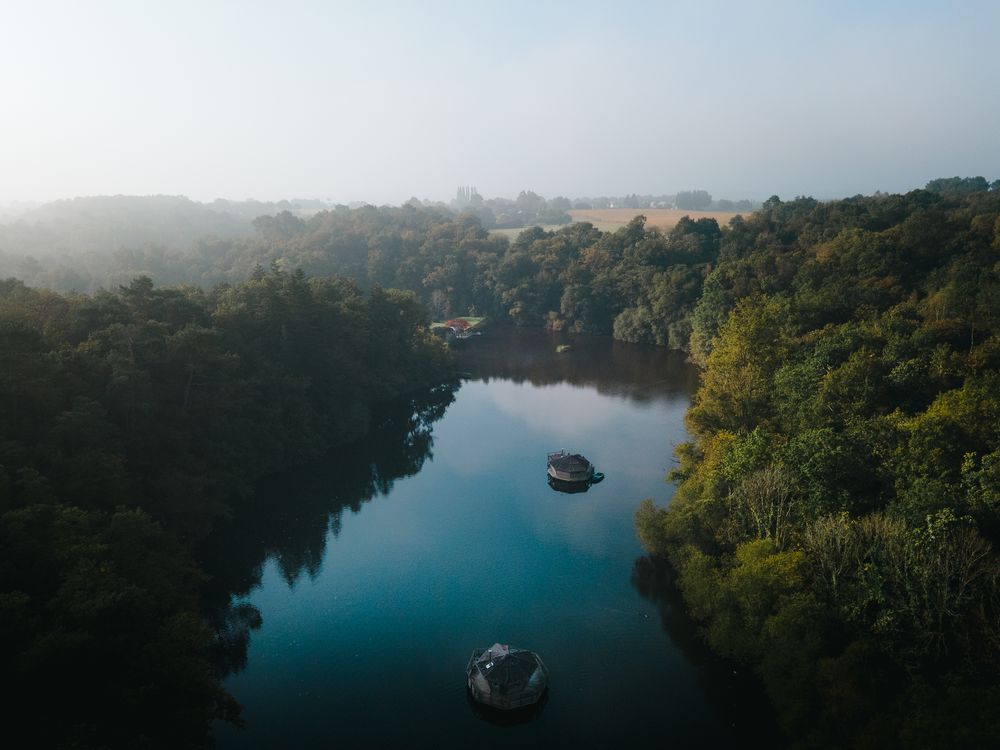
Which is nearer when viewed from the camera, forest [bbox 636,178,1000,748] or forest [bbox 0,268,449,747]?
forest [bbox 0,268,449,747]

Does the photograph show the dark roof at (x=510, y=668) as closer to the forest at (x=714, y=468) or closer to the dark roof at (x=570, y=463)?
the forest at (x=714, y=468)

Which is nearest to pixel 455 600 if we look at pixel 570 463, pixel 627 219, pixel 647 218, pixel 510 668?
pixel 510 668

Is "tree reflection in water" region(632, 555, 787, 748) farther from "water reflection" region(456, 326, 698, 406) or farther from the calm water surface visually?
"water reflection" region(456, 326, 698, 406)

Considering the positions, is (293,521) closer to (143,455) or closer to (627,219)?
(143,455)

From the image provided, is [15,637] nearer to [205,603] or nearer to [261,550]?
[205,603]

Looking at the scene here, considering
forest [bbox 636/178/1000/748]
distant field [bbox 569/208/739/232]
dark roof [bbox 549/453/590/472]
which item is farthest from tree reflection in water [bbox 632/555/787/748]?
distant field [bbox 569/208/739/232]

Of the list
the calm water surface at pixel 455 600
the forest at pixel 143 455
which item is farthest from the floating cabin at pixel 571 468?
the forest at pixel 143 455
